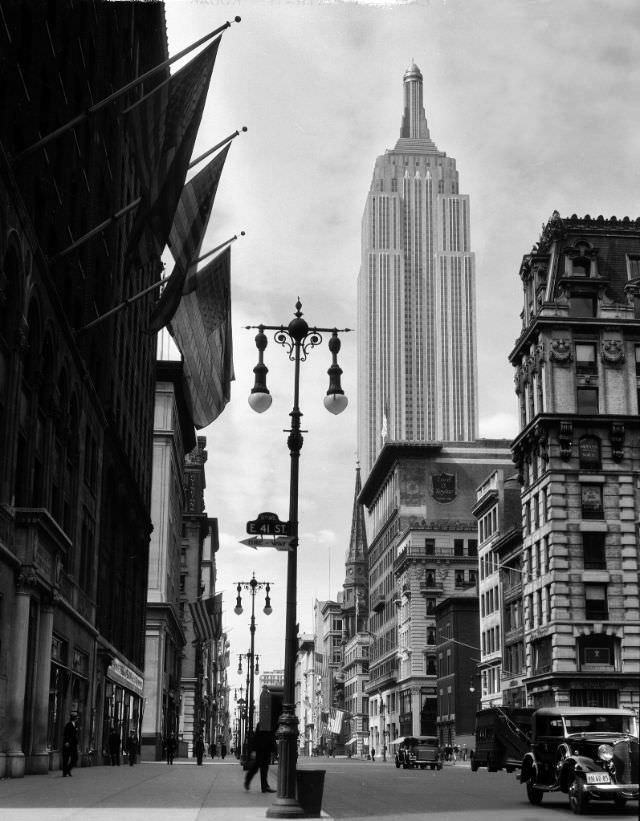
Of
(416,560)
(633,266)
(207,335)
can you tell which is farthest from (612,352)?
(416,560)

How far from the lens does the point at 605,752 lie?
2312 centimetres

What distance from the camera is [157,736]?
77.4 meters

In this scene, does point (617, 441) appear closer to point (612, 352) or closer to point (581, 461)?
point (581, 461)

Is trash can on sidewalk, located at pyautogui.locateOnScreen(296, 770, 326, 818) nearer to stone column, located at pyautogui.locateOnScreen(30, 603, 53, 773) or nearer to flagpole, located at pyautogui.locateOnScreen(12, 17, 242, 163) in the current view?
stone column, located at pyautogui.locateOnScreen(30, 603, 53, 773)

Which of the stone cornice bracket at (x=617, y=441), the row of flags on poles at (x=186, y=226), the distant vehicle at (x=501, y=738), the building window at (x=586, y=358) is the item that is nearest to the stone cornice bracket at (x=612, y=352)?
the building window at (x=586, y=358)

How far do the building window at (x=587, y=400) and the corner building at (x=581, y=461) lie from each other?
0.22 ft

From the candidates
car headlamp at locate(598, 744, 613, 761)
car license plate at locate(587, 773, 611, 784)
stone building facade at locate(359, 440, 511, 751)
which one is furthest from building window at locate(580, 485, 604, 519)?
car license plate at locate(587, 773, 611, 784)

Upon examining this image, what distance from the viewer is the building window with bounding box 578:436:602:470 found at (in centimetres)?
7662

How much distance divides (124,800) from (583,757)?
944 cm

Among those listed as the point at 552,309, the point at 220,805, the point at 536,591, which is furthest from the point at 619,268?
the point at 220,805

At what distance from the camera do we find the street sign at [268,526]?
71.4ft

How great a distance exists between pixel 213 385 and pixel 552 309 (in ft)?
126

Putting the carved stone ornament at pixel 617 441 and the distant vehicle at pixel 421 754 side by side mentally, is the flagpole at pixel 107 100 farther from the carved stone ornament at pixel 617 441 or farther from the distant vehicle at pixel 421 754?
the carved stone ornament at pixel 617 441

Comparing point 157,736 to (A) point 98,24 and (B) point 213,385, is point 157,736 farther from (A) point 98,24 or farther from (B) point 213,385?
(A) point 98,24
